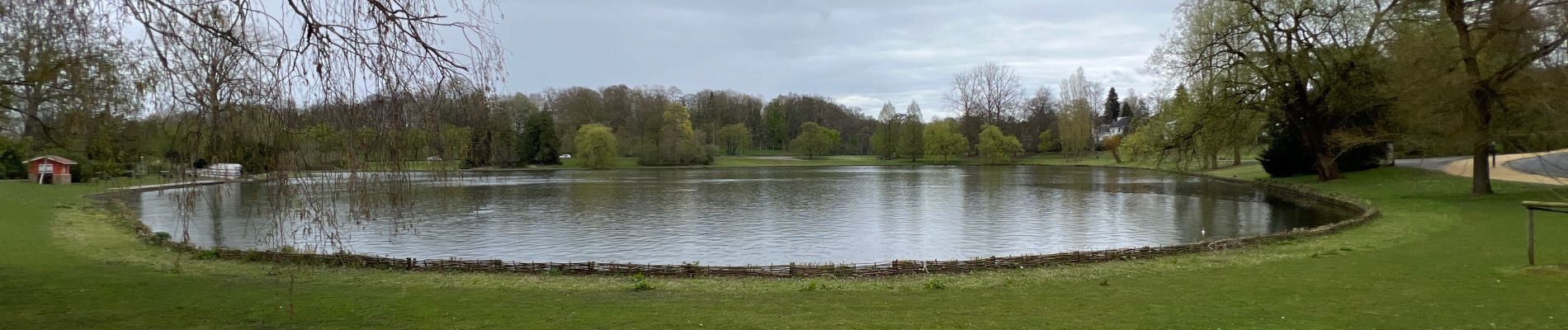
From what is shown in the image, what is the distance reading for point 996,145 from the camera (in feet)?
256

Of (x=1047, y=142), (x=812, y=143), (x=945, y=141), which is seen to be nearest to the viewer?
(x=945, y=141)

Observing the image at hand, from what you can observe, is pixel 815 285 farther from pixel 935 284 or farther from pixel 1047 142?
pixel 1047 142

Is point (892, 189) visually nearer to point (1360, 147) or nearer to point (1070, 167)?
point (1360, 147)

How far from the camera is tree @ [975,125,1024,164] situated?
77.9 metres

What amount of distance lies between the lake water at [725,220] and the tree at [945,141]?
46.8 meters

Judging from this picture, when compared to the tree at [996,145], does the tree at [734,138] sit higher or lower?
higher

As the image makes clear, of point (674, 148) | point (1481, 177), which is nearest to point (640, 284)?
point (1481, 177)

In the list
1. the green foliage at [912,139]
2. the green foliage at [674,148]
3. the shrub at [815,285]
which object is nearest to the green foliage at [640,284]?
the shrub at [815,285]

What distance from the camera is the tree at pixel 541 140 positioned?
75.8 m

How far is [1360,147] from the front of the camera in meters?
32.4

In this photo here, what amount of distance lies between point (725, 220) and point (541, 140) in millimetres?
59299

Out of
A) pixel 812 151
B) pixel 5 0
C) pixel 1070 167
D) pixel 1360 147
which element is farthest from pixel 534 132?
pixel 5 0

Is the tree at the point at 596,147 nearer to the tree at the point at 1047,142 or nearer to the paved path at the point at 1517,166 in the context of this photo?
the tree at the point at 1047,142

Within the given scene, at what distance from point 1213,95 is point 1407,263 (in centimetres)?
2380
